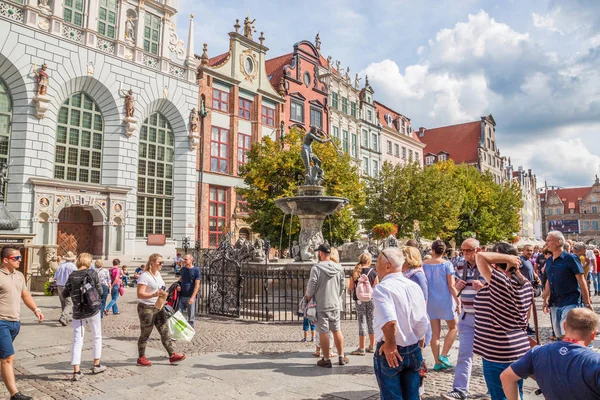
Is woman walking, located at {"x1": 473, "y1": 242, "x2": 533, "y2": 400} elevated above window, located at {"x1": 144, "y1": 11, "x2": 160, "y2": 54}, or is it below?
below

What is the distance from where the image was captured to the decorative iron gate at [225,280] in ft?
37.8

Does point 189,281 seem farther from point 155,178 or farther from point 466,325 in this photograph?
point 155,178

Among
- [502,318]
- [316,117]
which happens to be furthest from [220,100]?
[502,318]

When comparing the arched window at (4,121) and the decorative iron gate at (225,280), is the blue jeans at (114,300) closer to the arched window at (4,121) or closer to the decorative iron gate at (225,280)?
the decorative iron gate at (225,280)

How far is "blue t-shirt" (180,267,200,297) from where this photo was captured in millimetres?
8594

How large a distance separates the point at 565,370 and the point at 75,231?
87.9ft

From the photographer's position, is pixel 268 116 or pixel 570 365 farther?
pixel 268 116

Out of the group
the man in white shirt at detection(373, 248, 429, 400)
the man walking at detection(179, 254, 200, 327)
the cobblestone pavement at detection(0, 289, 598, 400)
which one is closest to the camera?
the man in white shirt at detection(373, 248, 429, 400)

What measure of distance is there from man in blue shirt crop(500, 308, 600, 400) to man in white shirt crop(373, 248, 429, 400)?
1.00 metres

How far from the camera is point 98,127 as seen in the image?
25750 millimetres

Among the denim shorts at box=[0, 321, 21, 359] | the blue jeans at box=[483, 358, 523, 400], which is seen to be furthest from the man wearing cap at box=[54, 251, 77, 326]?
the blue jeans at box=[483, 358, 523, 400]

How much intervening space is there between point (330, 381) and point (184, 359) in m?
2.55

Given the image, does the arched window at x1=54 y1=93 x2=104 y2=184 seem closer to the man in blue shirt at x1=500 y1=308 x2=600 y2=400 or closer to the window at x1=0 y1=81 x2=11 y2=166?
the window at x1=0 y1=81 x2=11 y2=166

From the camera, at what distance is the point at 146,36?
91.2 ft
